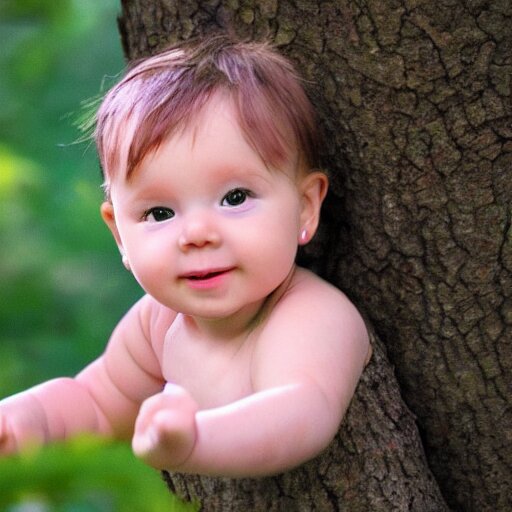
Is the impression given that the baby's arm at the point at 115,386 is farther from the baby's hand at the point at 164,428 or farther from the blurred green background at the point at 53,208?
the blurred green background at the point at 53,208

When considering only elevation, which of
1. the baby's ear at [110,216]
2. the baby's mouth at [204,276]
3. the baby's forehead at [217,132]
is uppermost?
the baby's forehead at [217,132]

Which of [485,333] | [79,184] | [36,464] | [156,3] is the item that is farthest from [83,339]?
[36,464]

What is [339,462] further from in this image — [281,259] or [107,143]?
[107,143]

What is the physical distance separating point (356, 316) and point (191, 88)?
0.34m

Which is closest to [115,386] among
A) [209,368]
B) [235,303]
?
[209,368]

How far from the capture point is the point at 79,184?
6.96 ft

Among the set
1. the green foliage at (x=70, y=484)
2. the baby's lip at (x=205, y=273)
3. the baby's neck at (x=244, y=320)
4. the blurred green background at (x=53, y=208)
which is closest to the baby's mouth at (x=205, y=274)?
the baby's lip at (x=205, y=273)

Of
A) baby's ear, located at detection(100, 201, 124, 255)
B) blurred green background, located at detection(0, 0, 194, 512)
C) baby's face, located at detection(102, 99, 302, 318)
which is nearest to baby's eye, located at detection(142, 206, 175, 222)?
baby's face, located at detection(102, 99, 302, 318)

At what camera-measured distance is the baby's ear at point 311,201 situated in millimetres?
1072

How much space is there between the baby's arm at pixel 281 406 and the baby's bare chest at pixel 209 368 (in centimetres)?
5

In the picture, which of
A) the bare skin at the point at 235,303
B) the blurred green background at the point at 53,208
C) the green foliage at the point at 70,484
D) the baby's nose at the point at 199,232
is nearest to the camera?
the green foliage at the point at 70,484

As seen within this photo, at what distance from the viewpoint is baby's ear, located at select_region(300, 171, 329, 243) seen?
107cm

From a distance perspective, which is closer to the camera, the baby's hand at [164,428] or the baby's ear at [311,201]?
the baby's hand at [164,428]

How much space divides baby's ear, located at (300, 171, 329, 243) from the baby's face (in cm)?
5
